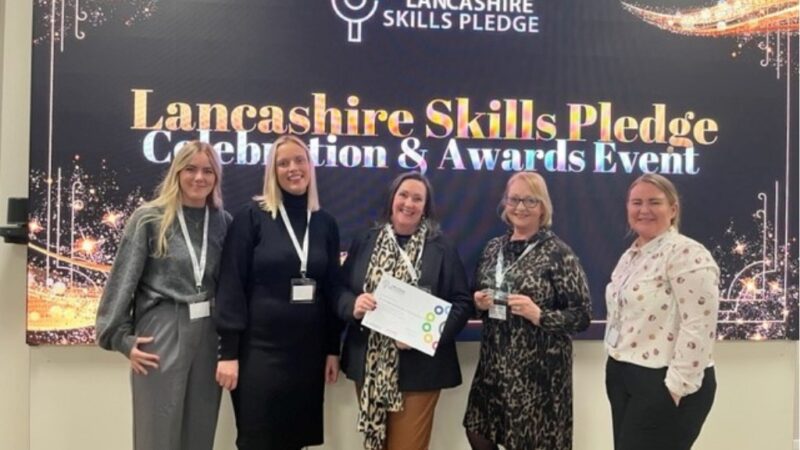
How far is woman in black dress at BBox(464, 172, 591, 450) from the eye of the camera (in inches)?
103

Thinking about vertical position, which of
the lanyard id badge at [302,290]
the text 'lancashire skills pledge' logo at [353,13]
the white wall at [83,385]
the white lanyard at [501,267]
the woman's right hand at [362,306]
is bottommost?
the white wall at [83,385]

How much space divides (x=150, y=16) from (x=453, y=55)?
1453mm

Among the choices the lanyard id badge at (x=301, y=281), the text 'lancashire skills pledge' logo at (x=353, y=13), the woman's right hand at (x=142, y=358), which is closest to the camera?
the woman's right hand at (x=142, y=358)

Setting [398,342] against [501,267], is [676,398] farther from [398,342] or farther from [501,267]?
[398,342]

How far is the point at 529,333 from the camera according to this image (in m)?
2.63

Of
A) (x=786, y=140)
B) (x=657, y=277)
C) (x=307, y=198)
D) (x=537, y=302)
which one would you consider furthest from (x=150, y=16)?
(x=786, y=140)

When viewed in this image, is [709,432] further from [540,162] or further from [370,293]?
[370,293]

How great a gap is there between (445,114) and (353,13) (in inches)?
26.2

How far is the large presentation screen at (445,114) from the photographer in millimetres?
3020

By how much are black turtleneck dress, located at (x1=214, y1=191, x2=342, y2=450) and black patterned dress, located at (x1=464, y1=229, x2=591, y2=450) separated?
2.44 ft

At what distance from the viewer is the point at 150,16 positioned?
10.1ft

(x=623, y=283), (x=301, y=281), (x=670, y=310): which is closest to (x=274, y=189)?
(x=301, y=281)

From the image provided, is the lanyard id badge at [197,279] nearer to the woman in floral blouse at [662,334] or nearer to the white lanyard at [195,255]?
the white lanyard at [195,255]

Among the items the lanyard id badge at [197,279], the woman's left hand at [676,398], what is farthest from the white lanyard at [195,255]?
the woman's left hand at [676,398]
